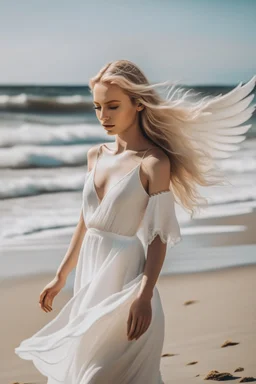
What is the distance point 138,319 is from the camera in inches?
109

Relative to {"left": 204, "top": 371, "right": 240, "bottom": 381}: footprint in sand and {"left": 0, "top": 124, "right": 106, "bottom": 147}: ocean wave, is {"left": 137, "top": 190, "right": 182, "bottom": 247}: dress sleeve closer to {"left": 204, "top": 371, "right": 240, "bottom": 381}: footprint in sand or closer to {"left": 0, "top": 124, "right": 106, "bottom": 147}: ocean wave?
{"left": 204, "top": 371, "right": 240, "bottom": 381}: footprint in sand

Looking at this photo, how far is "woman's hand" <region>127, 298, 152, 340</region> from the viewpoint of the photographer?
109 inches

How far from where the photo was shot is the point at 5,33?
35.7 ft

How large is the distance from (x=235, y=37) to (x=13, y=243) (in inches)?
274

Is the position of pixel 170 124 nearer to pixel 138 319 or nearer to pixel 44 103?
pixel 138 319

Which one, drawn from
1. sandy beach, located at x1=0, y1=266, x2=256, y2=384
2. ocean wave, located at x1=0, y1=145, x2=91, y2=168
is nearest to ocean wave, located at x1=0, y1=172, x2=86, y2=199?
ocean wave, located at x1=0, y1=145, x2=91, y2=168

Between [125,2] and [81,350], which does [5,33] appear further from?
[81,350]

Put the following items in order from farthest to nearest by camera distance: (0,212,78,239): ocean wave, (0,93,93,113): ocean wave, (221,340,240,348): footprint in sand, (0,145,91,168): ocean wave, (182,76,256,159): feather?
(0,93,93,113): ocean wave
(0,145,91,168): ocean wave
(0,212,78,239): ocean wave
(221,340,240,348): footprint in sand
(182,76,256,159): feather

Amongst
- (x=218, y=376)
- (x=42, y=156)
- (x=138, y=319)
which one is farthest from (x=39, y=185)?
(x=138, y=319)

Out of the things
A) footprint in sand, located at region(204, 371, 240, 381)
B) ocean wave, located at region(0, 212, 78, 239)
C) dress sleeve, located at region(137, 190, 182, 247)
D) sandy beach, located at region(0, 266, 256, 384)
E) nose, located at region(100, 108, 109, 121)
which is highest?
nose, located at region(100, 108, 109, 121)

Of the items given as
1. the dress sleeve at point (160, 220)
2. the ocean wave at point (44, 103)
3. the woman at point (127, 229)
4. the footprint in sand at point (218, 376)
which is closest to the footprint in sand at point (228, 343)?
the footprint in sand at point (218, 376)

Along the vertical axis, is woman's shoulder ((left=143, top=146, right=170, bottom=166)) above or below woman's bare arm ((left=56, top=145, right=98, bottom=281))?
above

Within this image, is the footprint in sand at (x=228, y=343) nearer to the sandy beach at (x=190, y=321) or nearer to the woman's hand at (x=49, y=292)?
the sandy beach at (x=190, y=321)

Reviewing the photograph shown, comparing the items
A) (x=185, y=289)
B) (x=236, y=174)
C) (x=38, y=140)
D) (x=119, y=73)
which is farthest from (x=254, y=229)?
(x=38, y=140)
